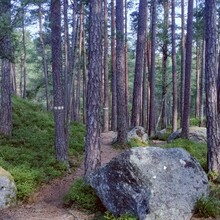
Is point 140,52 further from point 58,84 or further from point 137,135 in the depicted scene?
point 58,84

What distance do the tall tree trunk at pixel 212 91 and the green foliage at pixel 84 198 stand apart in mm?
3199

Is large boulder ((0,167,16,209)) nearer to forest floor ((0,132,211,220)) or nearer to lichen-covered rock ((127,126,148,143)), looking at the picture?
forest floor ((0,132,211,220))

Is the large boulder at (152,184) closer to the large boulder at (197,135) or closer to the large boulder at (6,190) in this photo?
the large boulder at (6,190)

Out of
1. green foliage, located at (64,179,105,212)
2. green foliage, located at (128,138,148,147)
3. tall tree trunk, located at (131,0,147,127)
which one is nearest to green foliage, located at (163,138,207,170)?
green foliage, located at (128,138,148,147)

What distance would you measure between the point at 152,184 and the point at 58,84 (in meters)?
5.26

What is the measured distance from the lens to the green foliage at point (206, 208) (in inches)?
250

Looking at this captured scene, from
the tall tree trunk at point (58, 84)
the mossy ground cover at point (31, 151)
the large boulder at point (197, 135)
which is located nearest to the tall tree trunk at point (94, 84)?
the mossy ground cover at point (31, 151)

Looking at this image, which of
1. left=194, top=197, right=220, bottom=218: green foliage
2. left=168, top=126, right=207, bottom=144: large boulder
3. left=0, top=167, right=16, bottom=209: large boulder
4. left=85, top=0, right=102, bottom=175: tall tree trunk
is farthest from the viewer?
left=168, top=126, right=207, bottom=144: large boulder

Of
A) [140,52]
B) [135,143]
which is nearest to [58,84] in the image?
[135,143]

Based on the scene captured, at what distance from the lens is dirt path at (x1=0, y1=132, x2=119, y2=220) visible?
22.8 feet

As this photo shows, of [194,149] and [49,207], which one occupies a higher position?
[194,149]

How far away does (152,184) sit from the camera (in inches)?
250

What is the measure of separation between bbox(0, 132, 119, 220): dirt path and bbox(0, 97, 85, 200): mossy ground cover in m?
0.28

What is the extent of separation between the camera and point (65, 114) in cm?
1062
